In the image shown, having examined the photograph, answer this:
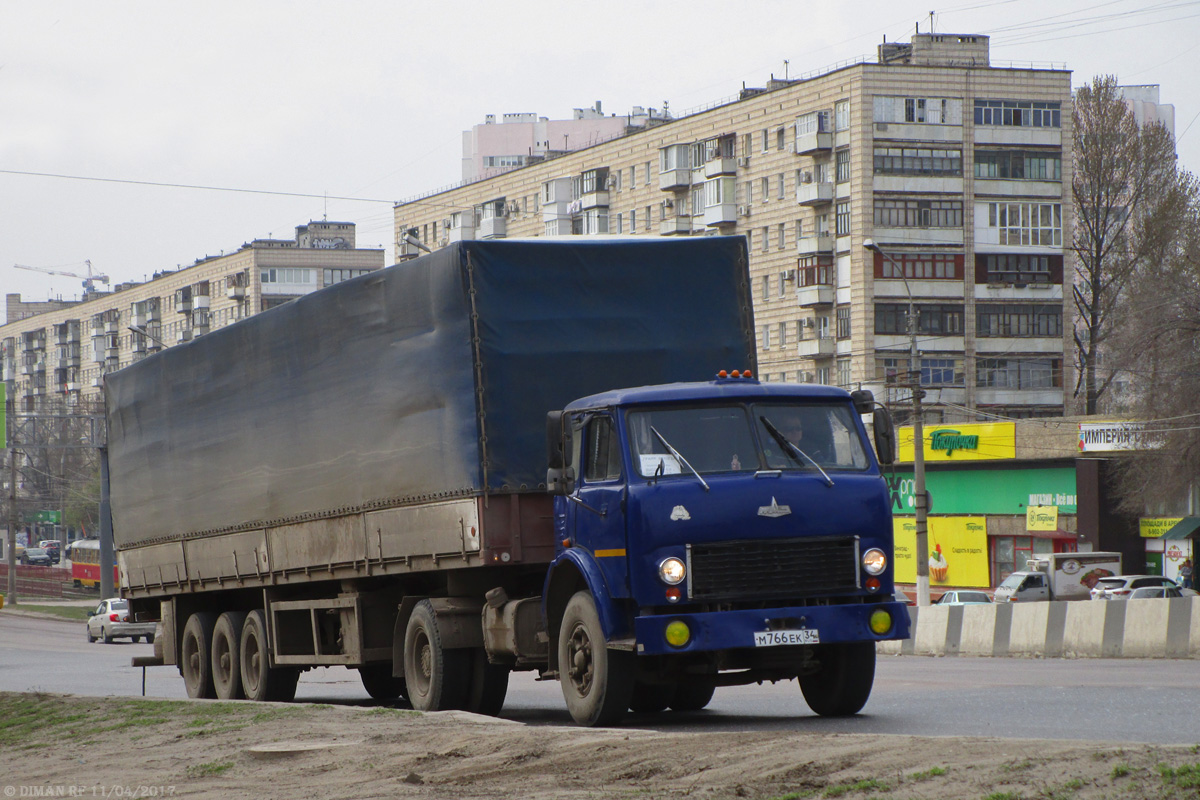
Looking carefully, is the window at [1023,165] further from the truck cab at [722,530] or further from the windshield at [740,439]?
the windshield at [740,439]

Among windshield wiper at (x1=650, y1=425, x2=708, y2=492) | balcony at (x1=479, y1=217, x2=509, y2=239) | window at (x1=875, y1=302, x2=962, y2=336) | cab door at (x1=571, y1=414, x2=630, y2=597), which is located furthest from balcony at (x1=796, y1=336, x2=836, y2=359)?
windshield wiper at (x1=650, y1=425, x2=708, y2=492)

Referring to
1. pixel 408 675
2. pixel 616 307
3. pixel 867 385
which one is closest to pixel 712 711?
pixel 408 675

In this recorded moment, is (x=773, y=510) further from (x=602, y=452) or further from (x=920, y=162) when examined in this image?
(x=920, y=162)

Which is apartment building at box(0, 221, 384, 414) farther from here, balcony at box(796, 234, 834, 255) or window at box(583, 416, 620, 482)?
window at box(583, 416, 620, 482)

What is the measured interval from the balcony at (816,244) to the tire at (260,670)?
58.7 meters

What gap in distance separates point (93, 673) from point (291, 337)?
15.2 metres

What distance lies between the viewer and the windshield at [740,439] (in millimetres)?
12203

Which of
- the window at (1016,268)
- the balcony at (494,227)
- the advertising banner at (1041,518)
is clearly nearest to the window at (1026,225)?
the window at (1016,268)

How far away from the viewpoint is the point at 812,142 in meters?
74.5

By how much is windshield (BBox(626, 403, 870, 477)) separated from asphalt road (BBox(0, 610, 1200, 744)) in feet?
6.19

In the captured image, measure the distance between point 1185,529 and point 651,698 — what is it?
3803 cm

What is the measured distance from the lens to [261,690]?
58.6ft

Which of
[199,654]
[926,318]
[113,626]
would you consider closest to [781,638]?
[199,654]

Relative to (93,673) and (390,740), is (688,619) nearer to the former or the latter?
(390,740)
